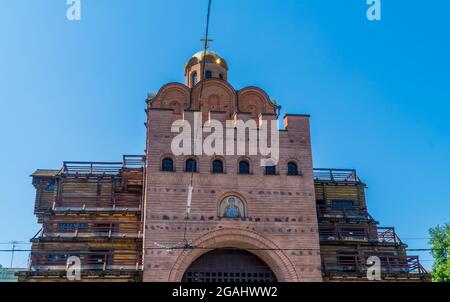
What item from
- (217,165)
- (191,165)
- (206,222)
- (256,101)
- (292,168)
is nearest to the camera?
(206,222)

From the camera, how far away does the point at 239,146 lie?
98.1 ft

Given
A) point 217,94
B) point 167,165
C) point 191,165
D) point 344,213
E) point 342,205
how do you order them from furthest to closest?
point 342,205, point 217,94, point 344,213, point 191,165, point 167,165

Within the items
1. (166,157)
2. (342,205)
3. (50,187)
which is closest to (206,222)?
(166,157)

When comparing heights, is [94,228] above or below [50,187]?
below

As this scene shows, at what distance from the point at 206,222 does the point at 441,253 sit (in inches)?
648

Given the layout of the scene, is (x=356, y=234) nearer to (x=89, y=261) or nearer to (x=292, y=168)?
(x=292, y=168)

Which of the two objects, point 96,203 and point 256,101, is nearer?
point 96,203

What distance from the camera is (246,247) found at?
2828 cm

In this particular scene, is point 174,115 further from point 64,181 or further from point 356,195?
point 356,195

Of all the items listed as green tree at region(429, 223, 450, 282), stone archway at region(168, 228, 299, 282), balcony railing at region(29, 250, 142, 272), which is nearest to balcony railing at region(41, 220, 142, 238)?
balcony railing at region(29, 250, 142, 272)

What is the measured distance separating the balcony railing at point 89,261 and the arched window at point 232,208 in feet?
16.6
